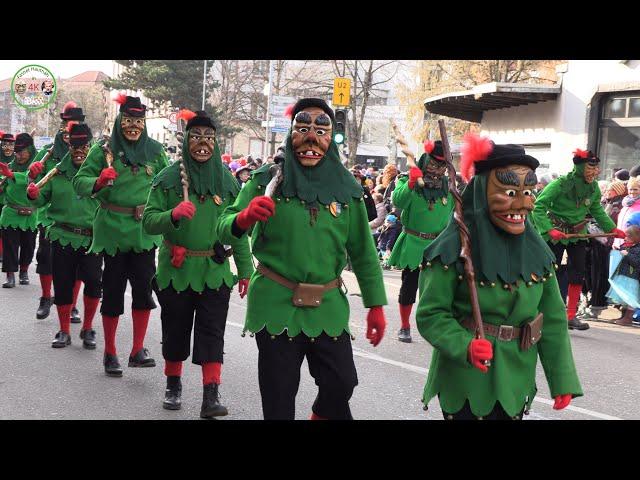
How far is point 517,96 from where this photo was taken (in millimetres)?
19938

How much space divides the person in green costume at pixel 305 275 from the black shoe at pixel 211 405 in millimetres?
1654

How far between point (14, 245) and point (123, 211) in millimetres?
5882

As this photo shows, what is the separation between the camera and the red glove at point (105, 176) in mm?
7191

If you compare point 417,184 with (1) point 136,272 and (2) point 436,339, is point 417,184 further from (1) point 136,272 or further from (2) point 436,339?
(2) point 436,339

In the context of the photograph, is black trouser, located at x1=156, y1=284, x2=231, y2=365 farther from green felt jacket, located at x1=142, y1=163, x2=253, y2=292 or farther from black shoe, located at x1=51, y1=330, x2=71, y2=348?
black shoe, located at x1=51, y1=330, x2=71, y2=348

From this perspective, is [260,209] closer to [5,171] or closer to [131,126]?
[131,126]

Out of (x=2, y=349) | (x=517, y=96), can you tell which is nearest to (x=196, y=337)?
(x=2, y=349)

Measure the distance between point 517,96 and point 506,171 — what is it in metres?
16.5

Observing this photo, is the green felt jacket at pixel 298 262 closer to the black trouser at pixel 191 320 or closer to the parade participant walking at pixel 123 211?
the black trouser at pixel 191 320

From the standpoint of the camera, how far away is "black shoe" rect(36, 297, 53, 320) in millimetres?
10094

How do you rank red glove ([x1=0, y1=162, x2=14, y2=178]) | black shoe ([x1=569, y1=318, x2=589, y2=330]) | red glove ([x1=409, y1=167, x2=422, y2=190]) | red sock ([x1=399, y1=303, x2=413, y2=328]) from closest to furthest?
red glove ([x1=409, y1=167, x2=422, y2=190]) < red sock ([x1=399, y1=303, x2=413, y2=328]) < black shoe ([x1=569, y1=318, x2=589, y2=330]) < red glove ([x1=0, y1=162, x2=14, y2=178])

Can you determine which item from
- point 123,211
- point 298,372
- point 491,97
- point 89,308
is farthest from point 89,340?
point 491,97

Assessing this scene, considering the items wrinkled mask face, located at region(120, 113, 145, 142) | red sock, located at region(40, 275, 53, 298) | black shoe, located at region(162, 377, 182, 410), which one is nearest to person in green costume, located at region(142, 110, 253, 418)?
black shoe, located at region(162, 377, 182, 410)

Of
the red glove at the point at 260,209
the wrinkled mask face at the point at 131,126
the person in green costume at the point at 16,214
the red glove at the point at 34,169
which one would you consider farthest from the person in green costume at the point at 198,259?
the person in green costume at the point at 16,214
